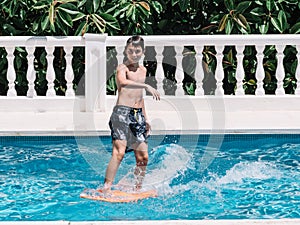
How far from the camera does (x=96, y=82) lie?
1109cm

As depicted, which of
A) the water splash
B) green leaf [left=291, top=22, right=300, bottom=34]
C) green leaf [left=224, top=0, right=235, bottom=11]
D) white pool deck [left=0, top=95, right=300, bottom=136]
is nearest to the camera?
the water splash

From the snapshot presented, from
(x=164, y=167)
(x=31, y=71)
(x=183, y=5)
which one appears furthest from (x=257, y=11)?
(x=164, y=167)

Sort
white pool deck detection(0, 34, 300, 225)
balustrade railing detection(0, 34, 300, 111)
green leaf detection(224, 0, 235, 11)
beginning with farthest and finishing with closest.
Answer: green leaf detection(224, 0, 235, 11) < balustrade railing detection(0, 34, 300, 111) < white pool deck detection(0, 34, 300, 225)

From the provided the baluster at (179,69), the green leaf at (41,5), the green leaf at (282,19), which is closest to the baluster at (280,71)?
the green leaf at (282,19)

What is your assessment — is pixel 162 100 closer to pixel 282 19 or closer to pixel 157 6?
pixel 157 6

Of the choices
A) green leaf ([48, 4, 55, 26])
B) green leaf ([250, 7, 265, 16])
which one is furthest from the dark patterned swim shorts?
green leaf ([250, 7, 265, 16])

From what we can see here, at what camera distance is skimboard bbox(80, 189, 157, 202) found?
7.72 meters

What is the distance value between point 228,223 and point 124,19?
6.68 metres

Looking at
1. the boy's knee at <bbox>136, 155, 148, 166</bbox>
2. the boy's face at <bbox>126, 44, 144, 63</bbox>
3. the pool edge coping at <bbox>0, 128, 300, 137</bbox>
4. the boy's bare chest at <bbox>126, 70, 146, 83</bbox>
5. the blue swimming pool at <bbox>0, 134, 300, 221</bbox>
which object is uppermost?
the boy's face at <bbox>126, 44, 144, 63</bbox>

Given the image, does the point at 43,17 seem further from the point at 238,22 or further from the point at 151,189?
the point at 151,189

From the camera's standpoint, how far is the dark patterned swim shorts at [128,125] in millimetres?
7664

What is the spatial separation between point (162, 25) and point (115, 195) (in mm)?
5000

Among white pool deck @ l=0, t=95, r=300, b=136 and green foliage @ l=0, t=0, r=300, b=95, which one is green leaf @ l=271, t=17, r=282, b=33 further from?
white pool deck @ l=0, t=95, r=300, b=136

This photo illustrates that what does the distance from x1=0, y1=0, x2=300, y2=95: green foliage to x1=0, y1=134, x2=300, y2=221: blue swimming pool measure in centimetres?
222
